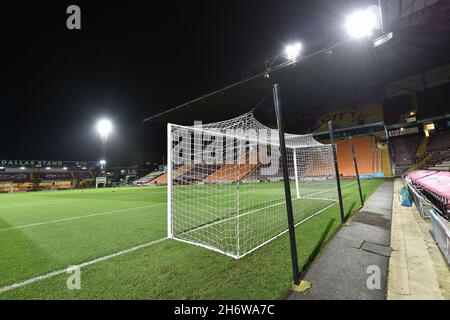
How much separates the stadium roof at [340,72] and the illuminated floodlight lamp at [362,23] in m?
0.98

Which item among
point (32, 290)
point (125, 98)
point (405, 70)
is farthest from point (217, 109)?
point (32, 290)

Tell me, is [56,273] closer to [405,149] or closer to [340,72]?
[340,72]

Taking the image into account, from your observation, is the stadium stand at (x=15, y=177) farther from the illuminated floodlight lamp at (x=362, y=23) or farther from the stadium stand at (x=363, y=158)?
the stadium stand at (x=363, y=158)

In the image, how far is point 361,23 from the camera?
10.6m

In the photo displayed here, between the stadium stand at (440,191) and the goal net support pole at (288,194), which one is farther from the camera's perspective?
the stadium stand at (440,191)

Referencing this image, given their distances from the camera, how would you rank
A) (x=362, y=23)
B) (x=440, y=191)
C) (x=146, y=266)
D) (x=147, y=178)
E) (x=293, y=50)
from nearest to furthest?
(x=146, y=266), (x=440, y=191), (x=362, y=23), (x=293, y=50), (x=147, y=178)

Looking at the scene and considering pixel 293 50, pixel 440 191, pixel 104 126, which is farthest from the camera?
pixel 104 126

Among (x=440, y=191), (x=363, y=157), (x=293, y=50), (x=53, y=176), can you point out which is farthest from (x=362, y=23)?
(x=53, y=176)

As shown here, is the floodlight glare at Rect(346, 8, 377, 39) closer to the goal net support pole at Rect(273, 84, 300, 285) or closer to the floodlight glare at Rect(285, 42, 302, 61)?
the floodlight glare at Rect(285, 42, 302, 61)

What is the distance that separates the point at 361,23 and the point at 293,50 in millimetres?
3937

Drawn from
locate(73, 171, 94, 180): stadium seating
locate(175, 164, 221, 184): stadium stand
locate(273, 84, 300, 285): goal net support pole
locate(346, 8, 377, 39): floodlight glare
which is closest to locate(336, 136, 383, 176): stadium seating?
locate(346, 8, 377, 39): floodlight glare

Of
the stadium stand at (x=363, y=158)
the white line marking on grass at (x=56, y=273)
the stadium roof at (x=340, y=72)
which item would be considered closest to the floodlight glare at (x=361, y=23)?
the stadium roof at (x=340, y=72)

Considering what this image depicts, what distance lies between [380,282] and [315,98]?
86.6 ft

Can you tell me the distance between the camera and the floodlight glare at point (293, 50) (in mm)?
13320
